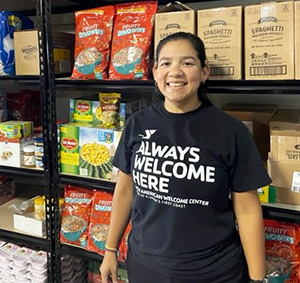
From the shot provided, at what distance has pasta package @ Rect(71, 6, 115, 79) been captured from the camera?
1671mm

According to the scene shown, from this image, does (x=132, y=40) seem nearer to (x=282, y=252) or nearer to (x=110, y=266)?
(x=110, y=266)

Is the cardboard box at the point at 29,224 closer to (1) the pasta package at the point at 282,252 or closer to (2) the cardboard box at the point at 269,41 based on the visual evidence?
(1) the pasta package at the point at 282,252

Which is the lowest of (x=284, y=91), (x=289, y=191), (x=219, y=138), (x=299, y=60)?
(x=289, y=191)

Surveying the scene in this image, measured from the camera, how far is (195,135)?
123cm

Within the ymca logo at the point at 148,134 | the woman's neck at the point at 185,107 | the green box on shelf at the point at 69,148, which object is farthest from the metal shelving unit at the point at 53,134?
the ymca logo at the point at 148,134

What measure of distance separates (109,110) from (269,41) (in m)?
0.78

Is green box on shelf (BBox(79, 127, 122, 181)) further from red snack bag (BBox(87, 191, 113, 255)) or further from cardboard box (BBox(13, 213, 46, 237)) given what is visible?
cardboard box (BBox(13, 213, 46, 237))

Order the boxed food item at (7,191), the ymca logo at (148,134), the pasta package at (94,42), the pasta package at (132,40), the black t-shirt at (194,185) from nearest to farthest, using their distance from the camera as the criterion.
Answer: the black t-shirt at (194,185) → the ymca logo at (148,134) → the pasta package at (132,40) → the pasta package at (94,42) → the boxed food item at (7,191)

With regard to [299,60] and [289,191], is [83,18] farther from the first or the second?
[289,191]

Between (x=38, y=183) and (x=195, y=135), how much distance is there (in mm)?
1651

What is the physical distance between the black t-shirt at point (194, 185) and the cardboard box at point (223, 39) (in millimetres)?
217

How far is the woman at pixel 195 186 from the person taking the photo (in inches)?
47.1

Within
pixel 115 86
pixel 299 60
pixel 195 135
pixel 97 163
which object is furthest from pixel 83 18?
pixel 299 60

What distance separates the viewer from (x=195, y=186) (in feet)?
3.95
